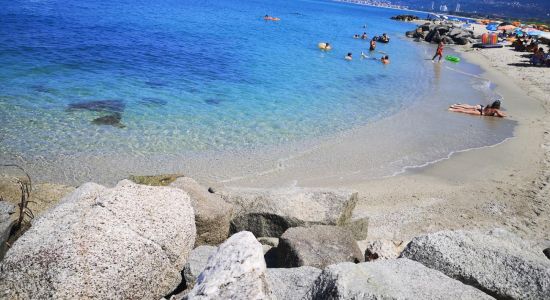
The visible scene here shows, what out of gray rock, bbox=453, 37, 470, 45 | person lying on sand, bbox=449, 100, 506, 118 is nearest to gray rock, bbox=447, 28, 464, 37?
gray rock, bbox=453, 37, 470, 45

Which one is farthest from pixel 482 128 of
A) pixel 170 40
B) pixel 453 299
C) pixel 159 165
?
pixel 170 40

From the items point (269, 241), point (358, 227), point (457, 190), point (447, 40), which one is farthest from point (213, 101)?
point (447, 40)

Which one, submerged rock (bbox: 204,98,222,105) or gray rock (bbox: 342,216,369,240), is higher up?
submerged rock (bbox: 204,98,222,105)

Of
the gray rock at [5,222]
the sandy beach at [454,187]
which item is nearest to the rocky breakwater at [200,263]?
the gray rock at [5,222]

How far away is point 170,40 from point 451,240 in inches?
1257

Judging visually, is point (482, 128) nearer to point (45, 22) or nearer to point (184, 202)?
point (184, 202)

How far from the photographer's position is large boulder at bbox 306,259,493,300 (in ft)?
11.6

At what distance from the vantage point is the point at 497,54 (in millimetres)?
39094

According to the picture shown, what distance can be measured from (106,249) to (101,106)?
42.6ft

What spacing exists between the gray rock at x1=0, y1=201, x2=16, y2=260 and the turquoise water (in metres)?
4.80

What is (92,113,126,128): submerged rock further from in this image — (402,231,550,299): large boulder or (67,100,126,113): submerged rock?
(402,231,550,299): large boulder

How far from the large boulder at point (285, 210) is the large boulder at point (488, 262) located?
2.04 m

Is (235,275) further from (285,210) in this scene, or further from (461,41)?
(461,41)

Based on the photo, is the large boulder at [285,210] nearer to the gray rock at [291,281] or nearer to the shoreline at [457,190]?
the shoreline at [457,190]
